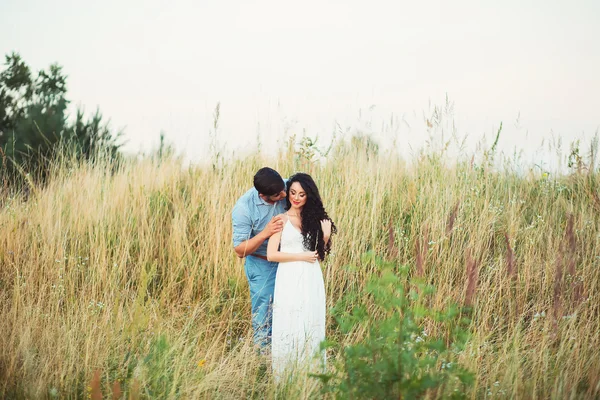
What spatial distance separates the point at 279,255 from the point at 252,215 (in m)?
0.53

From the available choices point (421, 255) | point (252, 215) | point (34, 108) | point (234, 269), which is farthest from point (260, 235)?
point (34, 108)

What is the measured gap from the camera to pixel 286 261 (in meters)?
3.76

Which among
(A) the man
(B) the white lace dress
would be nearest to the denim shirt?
(A) the man

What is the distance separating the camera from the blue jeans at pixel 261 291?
3.98 meters

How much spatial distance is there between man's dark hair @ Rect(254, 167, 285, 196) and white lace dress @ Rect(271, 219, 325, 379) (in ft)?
0.87

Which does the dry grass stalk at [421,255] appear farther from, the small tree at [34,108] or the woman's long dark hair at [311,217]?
the small tree at [34,108]

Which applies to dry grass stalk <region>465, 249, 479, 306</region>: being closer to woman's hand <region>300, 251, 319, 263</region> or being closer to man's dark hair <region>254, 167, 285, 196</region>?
woman's hand <region>300, 251, 319, 263</region>

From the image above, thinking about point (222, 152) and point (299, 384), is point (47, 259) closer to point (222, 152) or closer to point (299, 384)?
point (222, 152)

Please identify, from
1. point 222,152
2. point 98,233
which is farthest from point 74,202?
point 222,152

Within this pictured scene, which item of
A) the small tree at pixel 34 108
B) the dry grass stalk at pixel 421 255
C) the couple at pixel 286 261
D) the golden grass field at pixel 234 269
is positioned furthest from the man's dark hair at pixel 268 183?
the small tree at pixel 34 108

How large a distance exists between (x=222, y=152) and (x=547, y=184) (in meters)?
3.71

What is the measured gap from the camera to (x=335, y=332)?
4.00 metres

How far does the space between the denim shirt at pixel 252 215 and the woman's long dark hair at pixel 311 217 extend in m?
0.29

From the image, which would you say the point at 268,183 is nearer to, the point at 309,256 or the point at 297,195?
the point at 297,195
